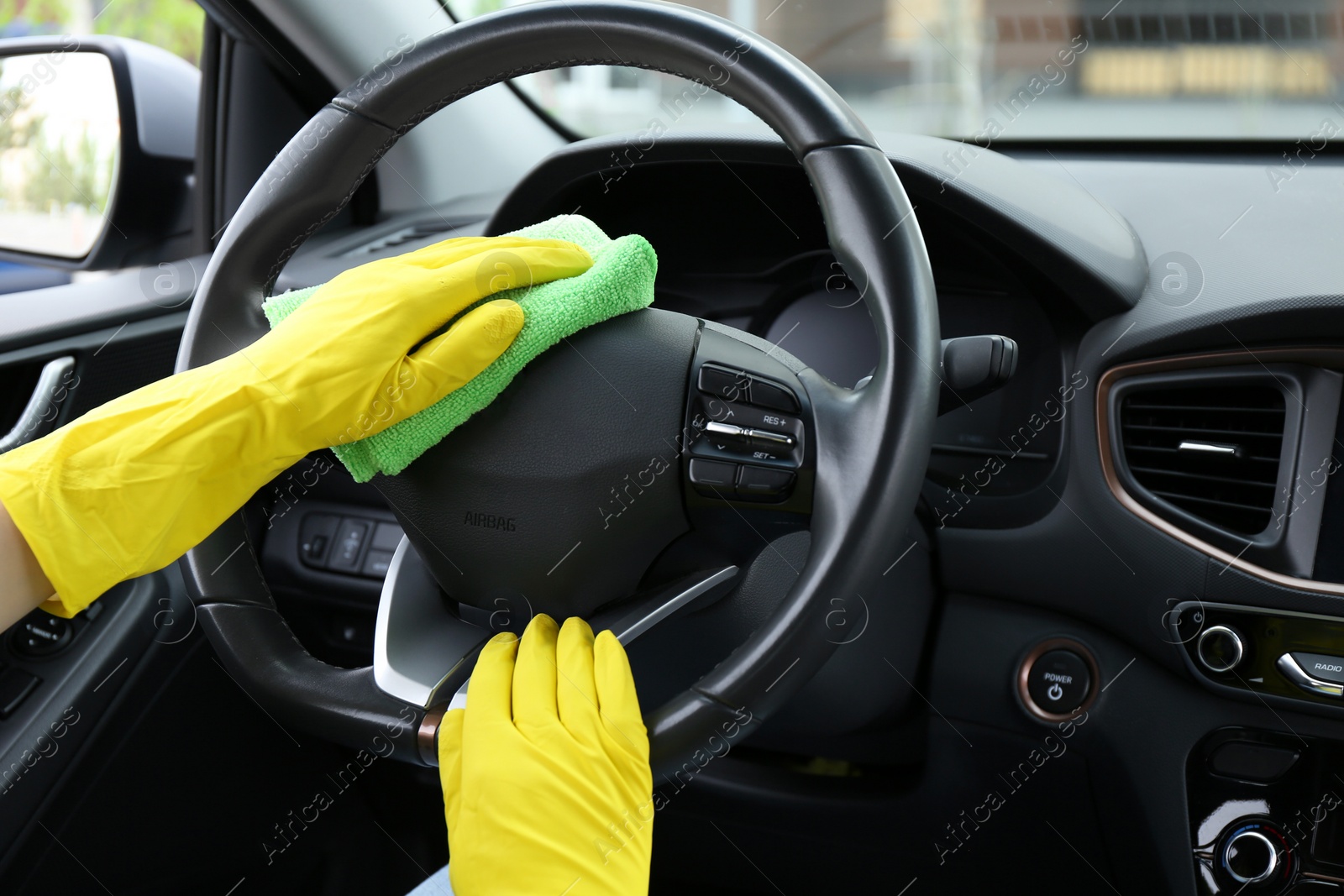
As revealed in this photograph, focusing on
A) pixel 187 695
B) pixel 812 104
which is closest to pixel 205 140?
pixel 187 695

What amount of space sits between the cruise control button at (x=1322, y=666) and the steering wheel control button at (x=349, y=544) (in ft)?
3.49

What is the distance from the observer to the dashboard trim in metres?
0.91

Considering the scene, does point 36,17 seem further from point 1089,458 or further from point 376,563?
point 1089,458

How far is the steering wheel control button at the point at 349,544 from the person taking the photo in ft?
4.40

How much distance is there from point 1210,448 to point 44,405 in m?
1.29

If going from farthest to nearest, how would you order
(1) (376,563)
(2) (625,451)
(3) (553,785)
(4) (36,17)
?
1. (4) (36,17)
2. (1) (376,563)
3. (2) (625,451)
4. (3) (553,785)

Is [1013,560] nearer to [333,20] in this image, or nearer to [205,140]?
[333,20]

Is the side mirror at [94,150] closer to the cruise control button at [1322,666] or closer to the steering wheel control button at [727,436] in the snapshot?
the steering wheel control button at [727,436]

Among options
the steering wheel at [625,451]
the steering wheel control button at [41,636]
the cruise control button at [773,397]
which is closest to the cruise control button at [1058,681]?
the steering wheel at [625,451]

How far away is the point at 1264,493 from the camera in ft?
3.09

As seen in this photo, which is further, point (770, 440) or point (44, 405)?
point (44, 405)

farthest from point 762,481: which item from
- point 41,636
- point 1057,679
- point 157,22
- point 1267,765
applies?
point 157,22

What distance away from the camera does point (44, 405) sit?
1.22 metres

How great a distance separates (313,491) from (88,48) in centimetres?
81
